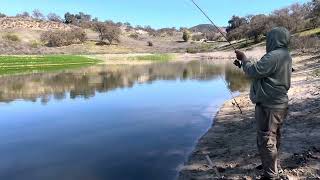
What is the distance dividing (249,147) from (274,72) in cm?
346

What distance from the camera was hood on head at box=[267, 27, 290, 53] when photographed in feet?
24.0

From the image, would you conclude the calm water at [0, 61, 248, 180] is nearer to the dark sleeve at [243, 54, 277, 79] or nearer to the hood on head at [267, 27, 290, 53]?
the dark sleeve at [243, 54, 277, 79]

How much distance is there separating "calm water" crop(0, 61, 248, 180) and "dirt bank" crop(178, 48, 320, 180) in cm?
49

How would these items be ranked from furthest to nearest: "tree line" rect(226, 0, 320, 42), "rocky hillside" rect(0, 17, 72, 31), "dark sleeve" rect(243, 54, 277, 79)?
"rocky hillside" rect(0, 17, 72, 31) → "tree line" rect(226, 0, 320, 42) → "dark sleeve" rect(243, 54, 277, 79)

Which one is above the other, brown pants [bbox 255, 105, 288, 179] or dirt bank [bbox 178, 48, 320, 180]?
brown pants [bbox 255, 105, 288, 179]

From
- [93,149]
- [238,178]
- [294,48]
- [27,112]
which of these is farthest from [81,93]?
[294,48]

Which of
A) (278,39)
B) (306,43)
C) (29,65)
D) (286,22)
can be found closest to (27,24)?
(286,22)

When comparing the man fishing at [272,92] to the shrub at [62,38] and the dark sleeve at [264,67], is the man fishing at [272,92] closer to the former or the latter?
the dark sleeve at [264,67]

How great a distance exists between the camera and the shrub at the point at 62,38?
108 meters

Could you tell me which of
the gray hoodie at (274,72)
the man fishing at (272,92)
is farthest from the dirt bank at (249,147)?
the gray hoodie at (274,72)

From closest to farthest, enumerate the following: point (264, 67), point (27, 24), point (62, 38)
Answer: point (264, 67)
point (62, 38)
point (27, 24)

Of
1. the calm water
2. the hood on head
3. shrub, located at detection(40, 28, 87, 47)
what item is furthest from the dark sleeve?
shrub, located at detection(40, 28, 87, 47)

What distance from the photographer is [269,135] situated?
288 inches

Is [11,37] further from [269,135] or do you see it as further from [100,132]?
[269,135]
